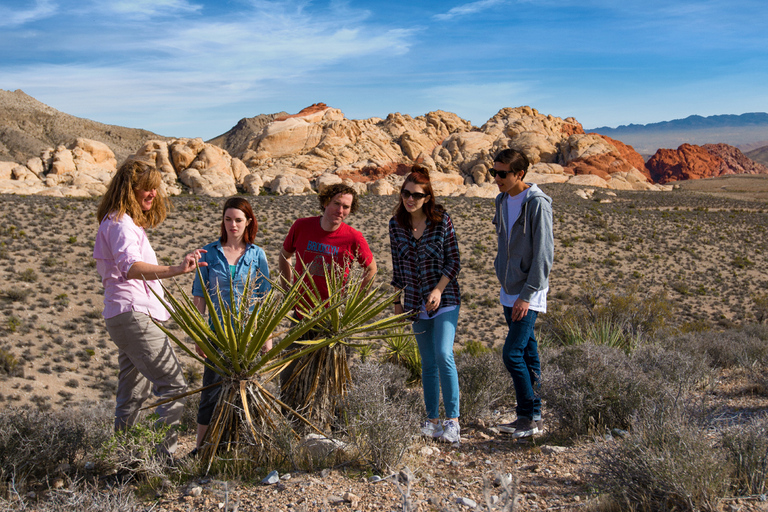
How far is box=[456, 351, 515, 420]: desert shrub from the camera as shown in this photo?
383 cm

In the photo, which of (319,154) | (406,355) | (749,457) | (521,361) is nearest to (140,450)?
(521,361)

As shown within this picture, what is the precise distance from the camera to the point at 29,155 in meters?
56.1

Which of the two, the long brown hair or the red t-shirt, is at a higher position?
the long brown hair

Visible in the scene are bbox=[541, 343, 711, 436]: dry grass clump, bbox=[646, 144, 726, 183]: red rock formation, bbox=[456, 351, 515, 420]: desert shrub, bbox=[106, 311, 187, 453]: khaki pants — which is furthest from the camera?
bbox=[646, 144, 726, 183]: red rock formation

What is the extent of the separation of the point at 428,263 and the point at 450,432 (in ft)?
3.51

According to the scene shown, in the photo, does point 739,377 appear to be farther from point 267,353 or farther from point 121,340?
point 121,340

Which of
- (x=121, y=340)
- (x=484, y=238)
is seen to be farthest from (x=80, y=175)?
(x=121, y=340)

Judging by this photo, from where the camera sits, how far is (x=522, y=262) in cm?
316

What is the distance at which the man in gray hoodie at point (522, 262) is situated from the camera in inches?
120

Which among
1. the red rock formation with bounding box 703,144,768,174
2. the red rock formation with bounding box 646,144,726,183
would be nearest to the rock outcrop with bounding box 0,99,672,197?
the red rock formation with bounding box 646,144,726,183

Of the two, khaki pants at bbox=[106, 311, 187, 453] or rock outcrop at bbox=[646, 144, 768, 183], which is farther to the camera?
rock outcrop at bbox=[646, 144, 768, 183]

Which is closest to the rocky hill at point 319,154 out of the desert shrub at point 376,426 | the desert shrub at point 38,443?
the desert shrub at point 38,443

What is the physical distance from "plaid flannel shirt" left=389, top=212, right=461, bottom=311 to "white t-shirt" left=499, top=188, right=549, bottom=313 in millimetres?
325

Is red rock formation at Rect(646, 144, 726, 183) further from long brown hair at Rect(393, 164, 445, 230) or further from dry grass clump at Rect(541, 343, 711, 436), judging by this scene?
long brown hair at Rect(393, 164, 445, 230)
